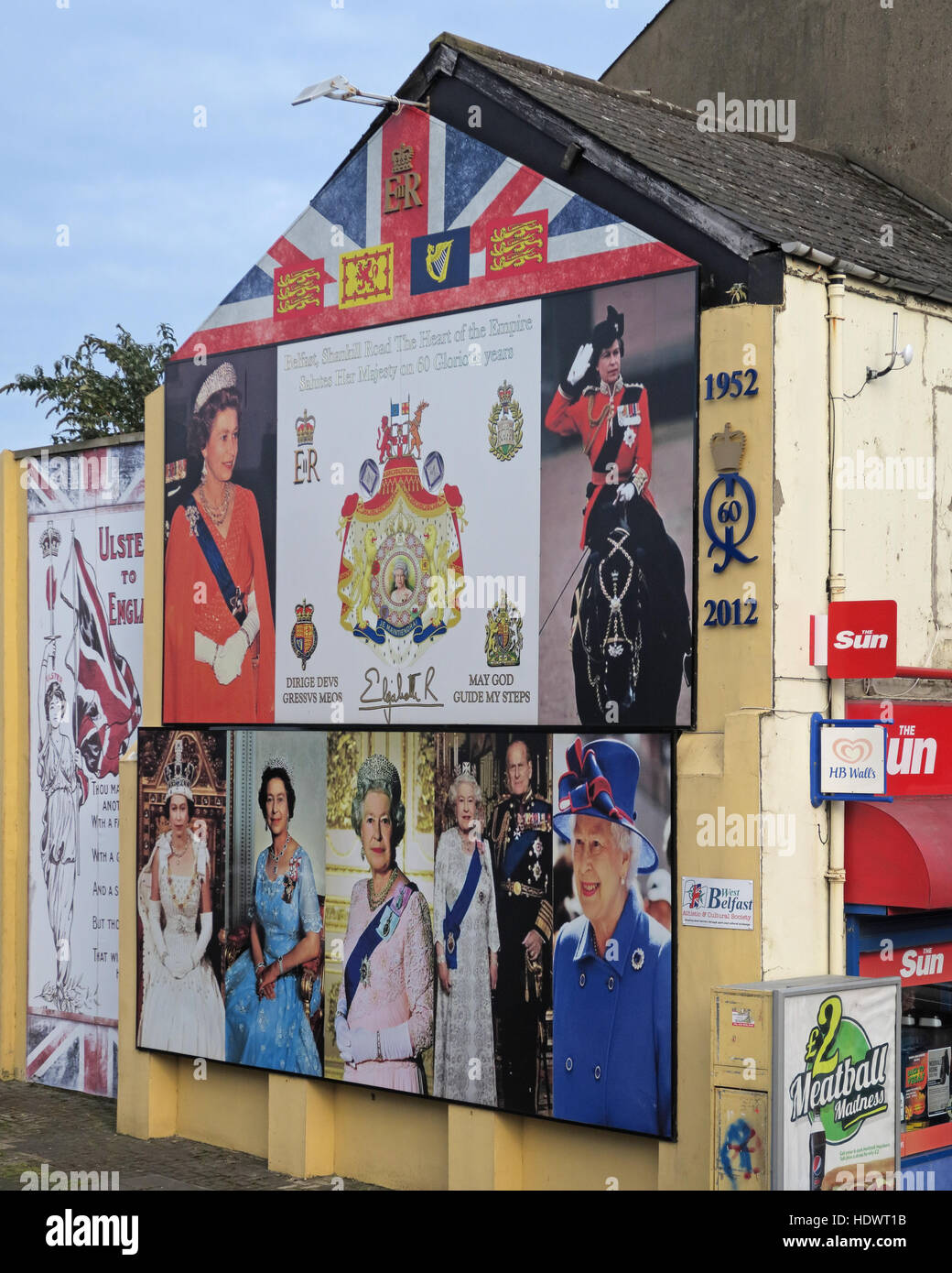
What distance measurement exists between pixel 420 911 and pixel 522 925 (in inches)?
39.7

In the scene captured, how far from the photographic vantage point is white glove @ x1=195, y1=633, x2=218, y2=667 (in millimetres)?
13836

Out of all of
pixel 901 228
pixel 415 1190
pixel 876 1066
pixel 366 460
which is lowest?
pixel 415 1190

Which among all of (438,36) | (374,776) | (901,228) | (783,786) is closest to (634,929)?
(783,786)

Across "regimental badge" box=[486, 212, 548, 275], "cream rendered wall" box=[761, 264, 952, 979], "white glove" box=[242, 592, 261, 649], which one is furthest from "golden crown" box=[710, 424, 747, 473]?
"white glove" box=[242, 592, 261, 649]

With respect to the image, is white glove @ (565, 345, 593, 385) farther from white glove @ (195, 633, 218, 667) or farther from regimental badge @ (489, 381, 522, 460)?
white glove @ (195, 633, 218, 667)

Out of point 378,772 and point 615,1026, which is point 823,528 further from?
point 378,772

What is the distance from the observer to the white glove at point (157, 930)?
45.8ft

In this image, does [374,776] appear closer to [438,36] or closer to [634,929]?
[634,929]

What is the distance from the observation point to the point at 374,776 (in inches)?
488

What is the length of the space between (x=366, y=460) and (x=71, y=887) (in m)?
5.75

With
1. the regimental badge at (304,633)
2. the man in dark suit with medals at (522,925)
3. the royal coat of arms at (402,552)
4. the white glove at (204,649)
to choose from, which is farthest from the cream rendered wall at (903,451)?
the white glove at (204,649)

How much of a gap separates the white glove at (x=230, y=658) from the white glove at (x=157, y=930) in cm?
202

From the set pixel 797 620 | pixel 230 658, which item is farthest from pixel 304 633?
pixel 797 620

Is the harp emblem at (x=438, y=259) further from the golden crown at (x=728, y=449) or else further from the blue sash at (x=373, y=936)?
the blue sash at (x=373, y=936)
